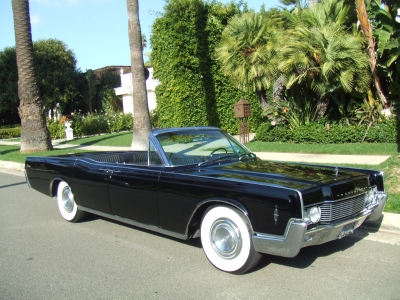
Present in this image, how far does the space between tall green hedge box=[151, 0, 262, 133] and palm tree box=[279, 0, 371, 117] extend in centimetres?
525

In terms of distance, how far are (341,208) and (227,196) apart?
111 cm

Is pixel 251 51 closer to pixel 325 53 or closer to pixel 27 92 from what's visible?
pixel 325 53

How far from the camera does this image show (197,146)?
5.45 m

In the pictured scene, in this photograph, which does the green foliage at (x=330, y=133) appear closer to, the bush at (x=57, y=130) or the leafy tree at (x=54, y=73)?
Answer: the bush at (x=57, y=130)

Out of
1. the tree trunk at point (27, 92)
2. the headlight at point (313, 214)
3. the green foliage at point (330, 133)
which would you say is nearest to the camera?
the headlight at point (313, 214)

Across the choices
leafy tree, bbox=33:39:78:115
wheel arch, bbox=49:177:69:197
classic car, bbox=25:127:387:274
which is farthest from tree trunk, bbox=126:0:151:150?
leafy tree, bbox=33:39:78:115

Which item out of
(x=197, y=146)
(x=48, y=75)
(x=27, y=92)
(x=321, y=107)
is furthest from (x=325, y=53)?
(x=48, y=75)

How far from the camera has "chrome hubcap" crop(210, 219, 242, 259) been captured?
4.11 m

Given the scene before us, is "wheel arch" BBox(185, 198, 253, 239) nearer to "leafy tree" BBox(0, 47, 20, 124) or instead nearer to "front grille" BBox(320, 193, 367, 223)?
"front grille" BBox(320, 193, 367, 223)

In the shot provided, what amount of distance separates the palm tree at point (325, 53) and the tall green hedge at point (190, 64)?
525cm

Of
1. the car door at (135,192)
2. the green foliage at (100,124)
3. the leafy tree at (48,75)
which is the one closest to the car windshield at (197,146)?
the car door at (135,192)

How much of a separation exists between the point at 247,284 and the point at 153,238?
6.19ft

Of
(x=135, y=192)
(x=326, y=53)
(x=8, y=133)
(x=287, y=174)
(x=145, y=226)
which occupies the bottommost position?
(x=145, y=226)

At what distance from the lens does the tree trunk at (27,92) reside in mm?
16062
